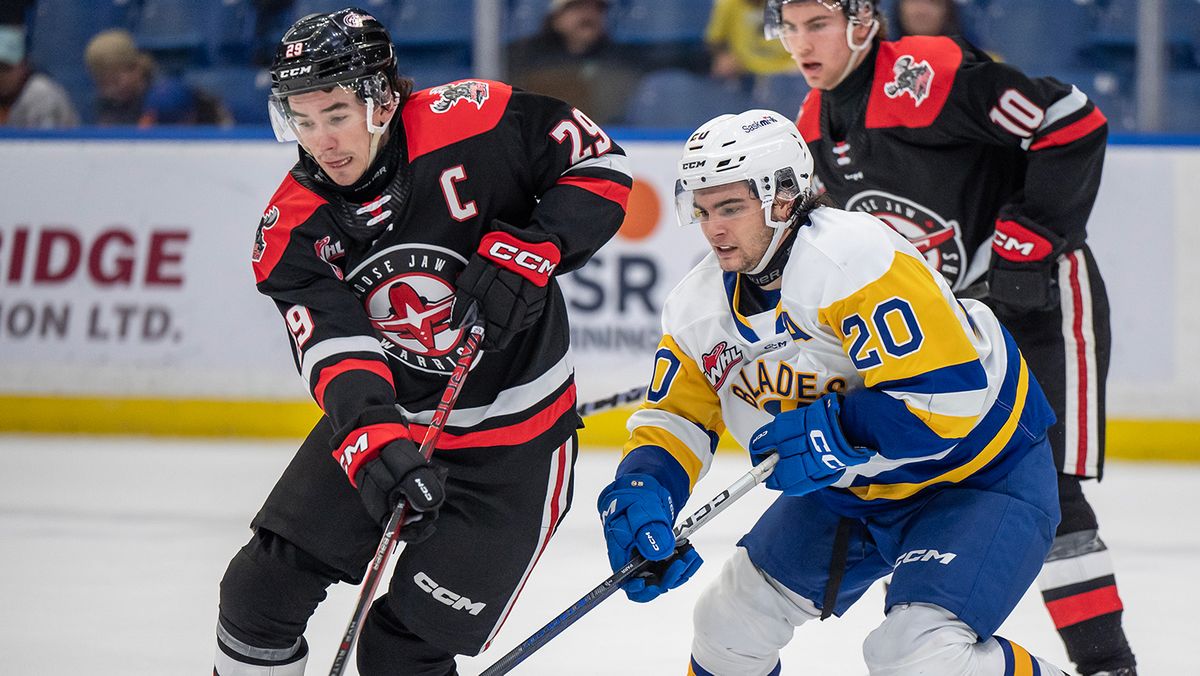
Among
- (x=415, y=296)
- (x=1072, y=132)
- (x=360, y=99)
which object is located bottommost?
(x=415, y=296)

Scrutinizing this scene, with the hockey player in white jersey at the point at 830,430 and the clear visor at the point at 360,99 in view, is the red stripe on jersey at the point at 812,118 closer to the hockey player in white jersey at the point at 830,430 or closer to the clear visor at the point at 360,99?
the hockey player in white jersey at the point at 830,430

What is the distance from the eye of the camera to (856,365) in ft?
6.65

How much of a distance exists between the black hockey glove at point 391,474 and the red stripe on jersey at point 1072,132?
140 cm

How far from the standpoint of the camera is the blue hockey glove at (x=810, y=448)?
2.03m

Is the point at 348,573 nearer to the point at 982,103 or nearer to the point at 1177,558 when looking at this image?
the point at 982,103

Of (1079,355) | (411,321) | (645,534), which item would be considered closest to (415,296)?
(411,321)

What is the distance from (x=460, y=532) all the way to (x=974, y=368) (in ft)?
2.64

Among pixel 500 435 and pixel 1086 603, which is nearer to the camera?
pixel 500 435

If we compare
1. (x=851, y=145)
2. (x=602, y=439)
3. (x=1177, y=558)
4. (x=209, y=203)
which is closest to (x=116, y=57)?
(x=209, y=203)

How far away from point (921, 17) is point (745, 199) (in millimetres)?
2997

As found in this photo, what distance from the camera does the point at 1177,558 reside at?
3.73 metres

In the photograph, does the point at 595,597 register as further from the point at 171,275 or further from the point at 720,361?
the point at 171,275

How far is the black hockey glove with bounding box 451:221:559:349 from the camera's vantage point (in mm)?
2133

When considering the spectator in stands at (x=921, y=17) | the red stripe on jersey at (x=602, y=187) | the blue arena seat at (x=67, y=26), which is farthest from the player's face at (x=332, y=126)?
the blue arena seat at (x=67, y=26)
